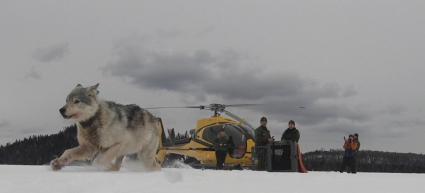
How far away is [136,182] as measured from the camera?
637 cm

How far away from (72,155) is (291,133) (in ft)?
26.9

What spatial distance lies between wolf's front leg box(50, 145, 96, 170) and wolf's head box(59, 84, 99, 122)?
484 mm

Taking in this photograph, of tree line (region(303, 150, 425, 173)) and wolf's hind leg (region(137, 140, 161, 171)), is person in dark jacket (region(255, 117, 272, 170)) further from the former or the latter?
tree line (region(303, 150, 425, 173))

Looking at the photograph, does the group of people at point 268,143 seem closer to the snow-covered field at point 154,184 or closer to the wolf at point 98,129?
the snow-covered field at point 154,184

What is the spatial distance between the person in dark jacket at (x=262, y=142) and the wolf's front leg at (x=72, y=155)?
793 cm

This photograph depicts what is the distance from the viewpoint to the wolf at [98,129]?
26.1 feet

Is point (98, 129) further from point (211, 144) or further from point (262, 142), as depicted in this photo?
point (211, 144)

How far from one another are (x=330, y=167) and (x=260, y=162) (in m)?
70.5

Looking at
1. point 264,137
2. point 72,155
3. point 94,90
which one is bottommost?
point 72,155

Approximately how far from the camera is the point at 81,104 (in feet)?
26.4

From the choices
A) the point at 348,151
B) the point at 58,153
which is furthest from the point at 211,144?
the point at 58,153

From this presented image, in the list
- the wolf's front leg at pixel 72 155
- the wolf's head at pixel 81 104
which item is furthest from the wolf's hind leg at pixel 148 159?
the wolf's head at pixel 81 104

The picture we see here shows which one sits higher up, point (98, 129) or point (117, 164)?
point (98, 129)

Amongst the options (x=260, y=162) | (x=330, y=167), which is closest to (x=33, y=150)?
(x=330, y=167)
